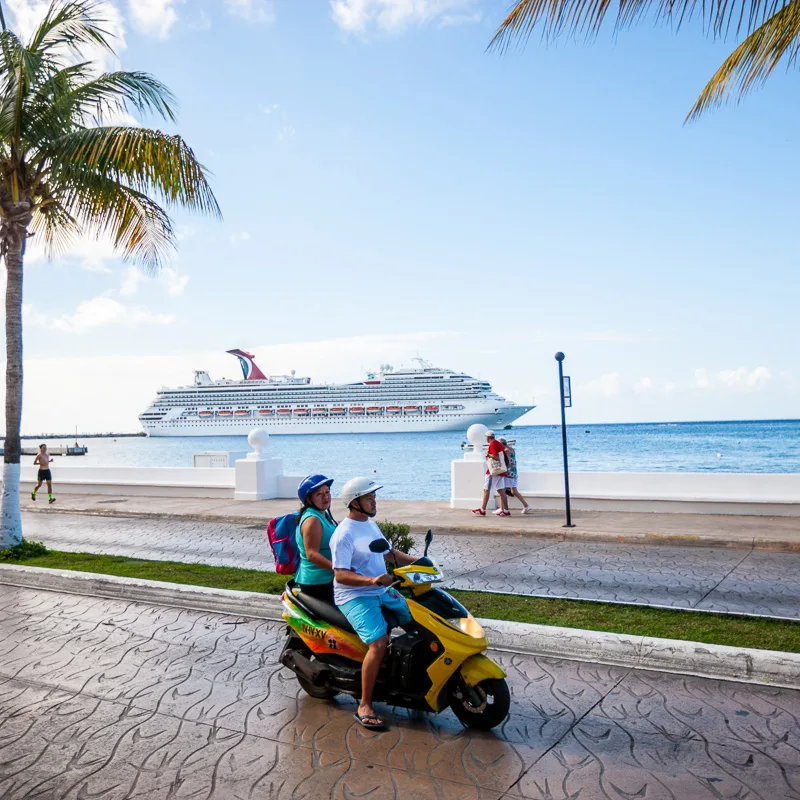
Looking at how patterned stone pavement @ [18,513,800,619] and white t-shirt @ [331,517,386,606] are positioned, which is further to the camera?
patterned stone pavement @ [18,513,800,619]

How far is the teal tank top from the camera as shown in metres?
4.38

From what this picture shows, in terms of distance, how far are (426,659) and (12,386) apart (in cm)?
794

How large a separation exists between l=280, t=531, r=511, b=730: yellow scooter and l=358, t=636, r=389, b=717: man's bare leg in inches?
3.0

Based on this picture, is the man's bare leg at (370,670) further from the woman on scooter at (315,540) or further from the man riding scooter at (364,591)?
the woman on scooter at (315,540)

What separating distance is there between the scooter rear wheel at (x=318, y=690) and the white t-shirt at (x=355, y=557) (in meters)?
0.65

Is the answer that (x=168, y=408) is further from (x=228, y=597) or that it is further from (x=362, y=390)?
(x=228, y=597)

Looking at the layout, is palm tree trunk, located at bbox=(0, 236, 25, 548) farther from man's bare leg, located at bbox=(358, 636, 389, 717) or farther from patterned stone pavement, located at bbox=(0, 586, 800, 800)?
man's bare leg, located at bbox=(358, 636, 389, 717)

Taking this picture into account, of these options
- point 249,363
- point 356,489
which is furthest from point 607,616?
point 249,363

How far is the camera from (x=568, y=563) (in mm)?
8820

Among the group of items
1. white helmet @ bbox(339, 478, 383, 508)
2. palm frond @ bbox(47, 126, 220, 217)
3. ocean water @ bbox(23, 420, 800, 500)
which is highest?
palm frond @ bbox(47, 126, 220, 217)

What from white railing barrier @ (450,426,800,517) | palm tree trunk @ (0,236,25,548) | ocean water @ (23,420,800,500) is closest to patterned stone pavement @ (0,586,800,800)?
palm tree trunk @ (0,236,25,548)

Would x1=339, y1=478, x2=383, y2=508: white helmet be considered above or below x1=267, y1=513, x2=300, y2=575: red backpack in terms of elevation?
above

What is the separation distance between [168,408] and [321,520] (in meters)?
96.2

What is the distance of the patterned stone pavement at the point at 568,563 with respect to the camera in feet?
23.2
